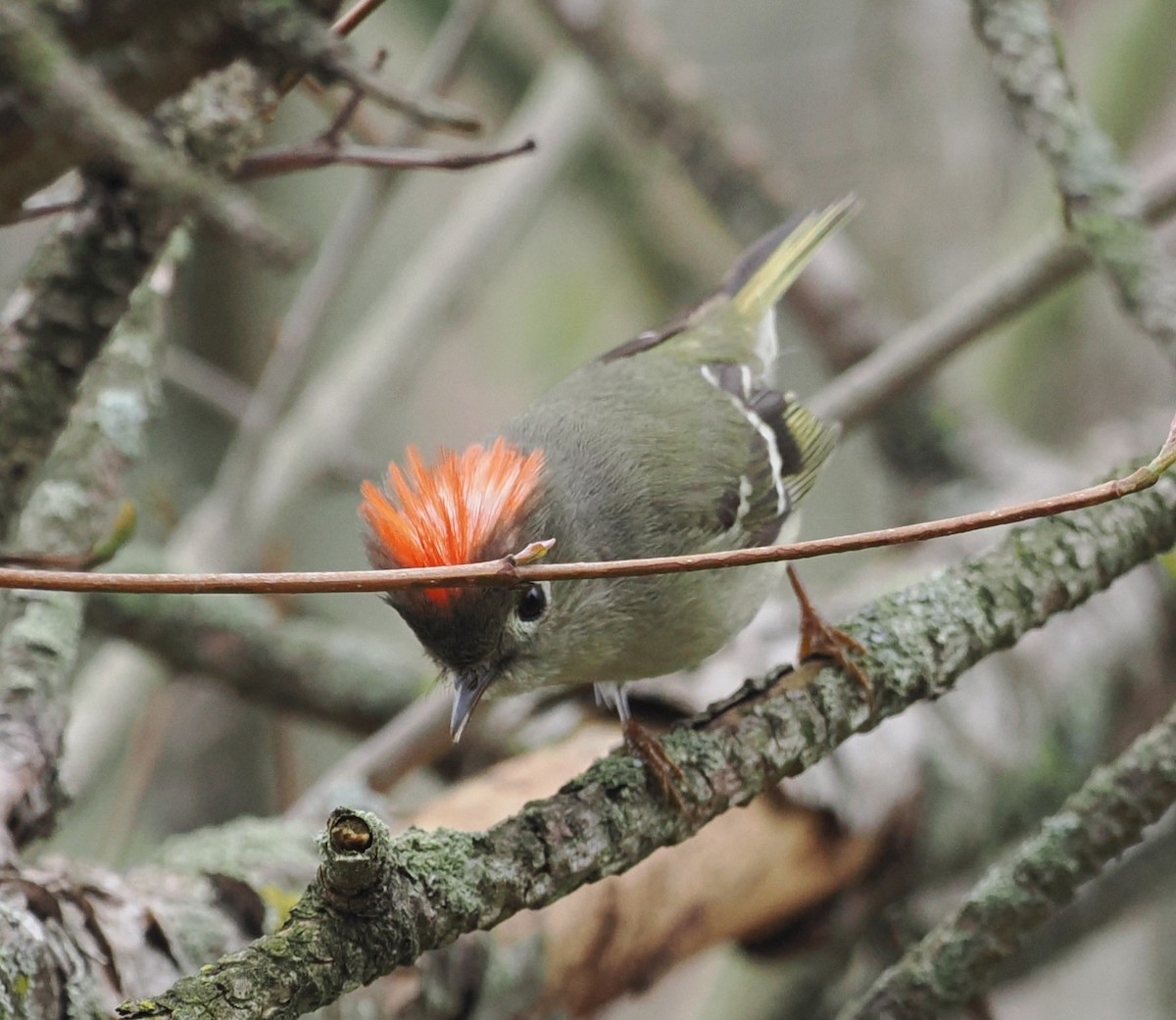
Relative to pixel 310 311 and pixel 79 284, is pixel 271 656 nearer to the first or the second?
pixel 310 311

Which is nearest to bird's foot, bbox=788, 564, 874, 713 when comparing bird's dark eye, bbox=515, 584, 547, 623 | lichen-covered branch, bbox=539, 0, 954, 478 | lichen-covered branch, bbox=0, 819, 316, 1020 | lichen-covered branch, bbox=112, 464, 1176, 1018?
lichen-covered branch, bbox=112, 464, 1176, 1018

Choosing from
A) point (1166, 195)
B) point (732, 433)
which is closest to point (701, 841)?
point (732, 433)

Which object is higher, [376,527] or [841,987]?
[376,527]

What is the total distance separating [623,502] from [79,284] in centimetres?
104

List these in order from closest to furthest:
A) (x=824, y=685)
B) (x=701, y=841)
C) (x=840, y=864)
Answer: (x=824, y=685)
(x=701, y=841)
(x=840, y=864)

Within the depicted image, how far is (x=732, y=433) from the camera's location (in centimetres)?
267

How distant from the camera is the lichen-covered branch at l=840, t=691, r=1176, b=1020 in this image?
1610mm

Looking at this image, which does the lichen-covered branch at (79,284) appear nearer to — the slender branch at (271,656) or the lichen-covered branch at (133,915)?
the lichen-covered branch at (133,915)

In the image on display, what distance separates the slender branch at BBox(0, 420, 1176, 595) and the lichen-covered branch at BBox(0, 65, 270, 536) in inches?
26.6

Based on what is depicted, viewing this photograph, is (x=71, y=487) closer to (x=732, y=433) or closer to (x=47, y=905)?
(x=47, y=905)

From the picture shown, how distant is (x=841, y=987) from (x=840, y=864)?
59 cm

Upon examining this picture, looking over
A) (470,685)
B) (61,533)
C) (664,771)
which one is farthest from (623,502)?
(61,533)

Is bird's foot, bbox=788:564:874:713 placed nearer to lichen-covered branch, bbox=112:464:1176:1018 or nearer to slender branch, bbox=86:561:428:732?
lichen-covered branch, bbox=112:464:1176:1018

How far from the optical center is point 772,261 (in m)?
3.26
